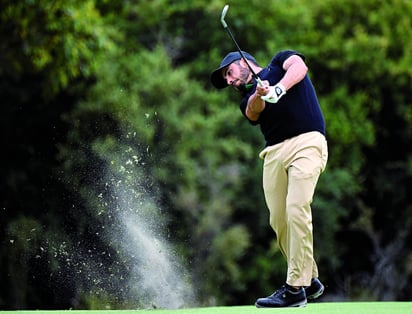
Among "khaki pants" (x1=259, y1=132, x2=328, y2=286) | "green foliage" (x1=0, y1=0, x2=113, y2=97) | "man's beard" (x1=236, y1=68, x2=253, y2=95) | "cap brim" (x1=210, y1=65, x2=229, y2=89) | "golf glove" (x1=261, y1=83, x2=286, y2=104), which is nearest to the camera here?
"golf glove" (x1=261, y1=83, x2=286, y2=104)

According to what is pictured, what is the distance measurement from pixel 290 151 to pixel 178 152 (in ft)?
42.9

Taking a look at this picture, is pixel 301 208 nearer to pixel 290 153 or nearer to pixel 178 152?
pixel 290 153

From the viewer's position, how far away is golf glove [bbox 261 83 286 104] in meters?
7.16

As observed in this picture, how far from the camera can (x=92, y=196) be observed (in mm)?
12742

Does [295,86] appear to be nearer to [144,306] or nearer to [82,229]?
[144,306]

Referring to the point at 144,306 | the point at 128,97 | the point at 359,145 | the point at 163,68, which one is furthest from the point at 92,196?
the point at 359,145

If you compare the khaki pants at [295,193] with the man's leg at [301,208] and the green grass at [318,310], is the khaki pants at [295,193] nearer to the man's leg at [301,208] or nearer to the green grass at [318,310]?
the man's leg at [301,208]

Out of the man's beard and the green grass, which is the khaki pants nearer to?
the green grass

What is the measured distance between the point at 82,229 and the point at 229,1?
9.91m

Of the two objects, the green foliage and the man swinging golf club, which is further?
the green foliage

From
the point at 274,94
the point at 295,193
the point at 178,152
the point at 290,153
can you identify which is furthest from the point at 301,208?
the point at 178,152

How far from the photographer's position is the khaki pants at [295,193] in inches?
294

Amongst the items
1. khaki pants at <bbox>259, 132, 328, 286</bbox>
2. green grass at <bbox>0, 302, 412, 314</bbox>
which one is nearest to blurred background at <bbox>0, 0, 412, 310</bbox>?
A: green grass at <bbox>0, 302, 412, 314</bbox>

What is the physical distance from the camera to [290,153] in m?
7.59
